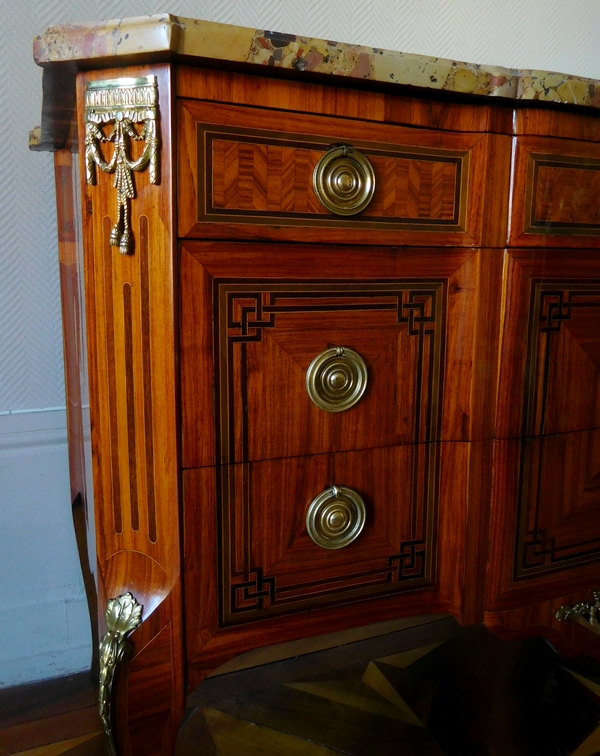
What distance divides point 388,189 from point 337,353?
0.15 meters

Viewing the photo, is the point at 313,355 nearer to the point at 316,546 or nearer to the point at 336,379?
the point at 336,379

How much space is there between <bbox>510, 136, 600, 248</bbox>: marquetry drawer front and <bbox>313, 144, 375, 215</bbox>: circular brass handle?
0.48 feet

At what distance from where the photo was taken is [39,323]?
0.93 meters

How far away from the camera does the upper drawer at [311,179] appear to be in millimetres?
473

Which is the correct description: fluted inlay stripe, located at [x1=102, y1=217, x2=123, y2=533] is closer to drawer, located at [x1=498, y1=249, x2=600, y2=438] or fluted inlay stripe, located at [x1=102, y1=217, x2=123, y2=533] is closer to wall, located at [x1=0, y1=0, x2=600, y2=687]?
drawer, located at [x1=498, y1=249, x2=600, y2=438]

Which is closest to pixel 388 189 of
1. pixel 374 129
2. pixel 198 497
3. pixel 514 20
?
pixel 374 129

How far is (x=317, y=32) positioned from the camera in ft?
3.22

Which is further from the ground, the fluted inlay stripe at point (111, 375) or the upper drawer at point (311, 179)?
the upper drawer at point (311, 179)

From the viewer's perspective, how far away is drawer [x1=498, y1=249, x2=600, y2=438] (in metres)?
0.58

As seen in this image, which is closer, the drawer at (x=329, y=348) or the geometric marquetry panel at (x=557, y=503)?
the drawer at (x=329, y=348)

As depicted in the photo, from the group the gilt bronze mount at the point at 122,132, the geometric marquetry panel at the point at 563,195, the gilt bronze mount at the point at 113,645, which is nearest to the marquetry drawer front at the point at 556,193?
the geometric marquetry panel at the point at 563,195

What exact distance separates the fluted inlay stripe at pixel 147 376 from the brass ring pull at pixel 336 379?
0.13 meters

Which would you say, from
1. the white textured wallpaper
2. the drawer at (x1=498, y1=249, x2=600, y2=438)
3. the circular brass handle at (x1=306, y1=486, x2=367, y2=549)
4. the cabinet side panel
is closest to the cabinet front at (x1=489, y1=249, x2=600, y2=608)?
the drawer at (x1=498, y1=249, x2=600, y2=438)

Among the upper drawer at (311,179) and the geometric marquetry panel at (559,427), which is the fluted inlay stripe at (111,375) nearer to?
the upper drawer at (311,179)
